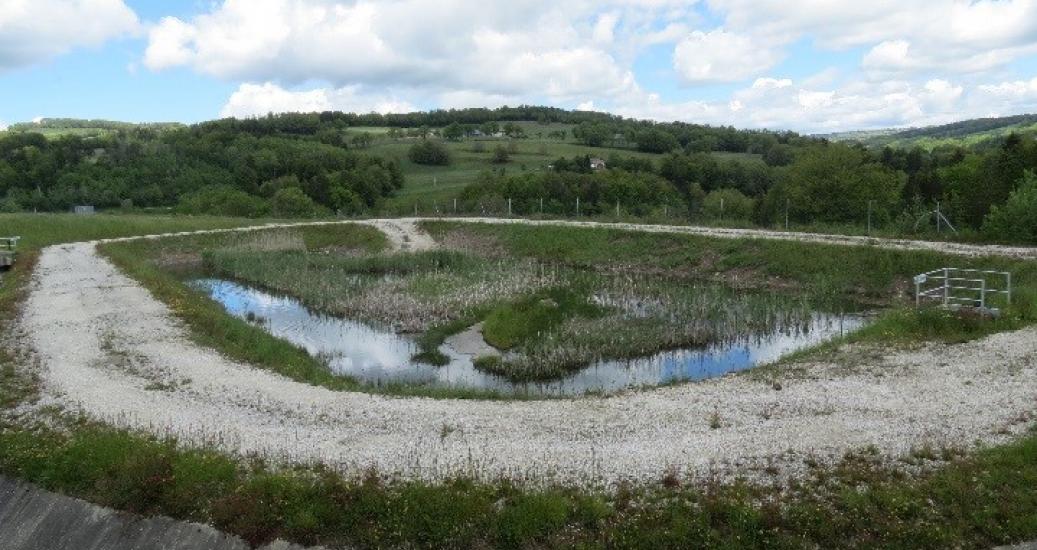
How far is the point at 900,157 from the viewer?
310 feet

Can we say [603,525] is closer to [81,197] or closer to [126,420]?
[126,420]

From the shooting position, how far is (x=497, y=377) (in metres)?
19.7

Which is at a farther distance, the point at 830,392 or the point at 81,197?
the point at 81,197

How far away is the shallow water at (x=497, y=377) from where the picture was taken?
18797 millimetres

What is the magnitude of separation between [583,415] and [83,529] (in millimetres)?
→ 8245

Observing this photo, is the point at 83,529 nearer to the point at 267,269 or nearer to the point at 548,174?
the point at 267,269

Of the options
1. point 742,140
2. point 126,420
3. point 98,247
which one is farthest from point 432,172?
point 126,420

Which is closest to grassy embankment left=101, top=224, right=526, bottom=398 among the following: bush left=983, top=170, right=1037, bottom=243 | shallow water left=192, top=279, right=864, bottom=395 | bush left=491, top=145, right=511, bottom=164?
shallow water left=192, top=279, right=864, bottom=395

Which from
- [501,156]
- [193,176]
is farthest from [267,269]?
[501,156]

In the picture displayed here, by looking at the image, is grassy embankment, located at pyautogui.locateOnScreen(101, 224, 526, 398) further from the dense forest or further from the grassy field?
the grassy field

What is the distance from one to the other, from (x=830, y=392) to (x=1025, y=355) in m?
5.28

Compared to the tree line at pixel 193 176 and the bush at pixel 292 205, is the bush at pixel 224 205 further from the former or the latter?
the bush at pixel 292 205

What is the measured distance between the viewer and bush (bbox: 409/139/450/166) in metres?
115

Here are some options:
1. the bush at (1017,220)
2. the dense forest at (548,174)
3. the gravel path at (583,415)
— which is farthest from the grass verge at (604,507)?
the dense forest at (548,174)
